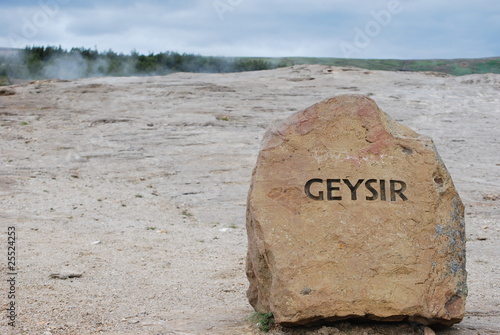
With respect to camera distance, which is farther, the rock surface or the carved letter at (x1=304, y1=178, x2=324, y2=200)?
the carved letter at (x1=304, y1=178, x2=324, y2=200)

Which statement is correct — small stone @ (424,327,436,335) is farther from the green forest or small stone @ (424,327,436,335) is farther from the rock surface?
the green forest

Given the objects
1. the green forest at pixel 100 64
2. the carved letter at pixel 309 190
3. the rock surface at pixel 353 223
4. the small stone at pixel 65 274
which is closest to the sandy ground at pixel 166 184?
the small stone at pixel 65 274

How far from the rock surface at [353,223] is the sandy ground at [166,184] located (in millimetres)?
356

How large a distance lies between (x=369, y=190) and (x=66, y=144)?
1022 centimetres

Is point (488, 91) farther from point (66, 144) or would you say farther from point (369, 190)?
point (369, 190)

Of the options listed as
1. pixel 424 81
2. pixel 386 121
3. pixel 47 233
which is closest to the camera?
pixel 386 121

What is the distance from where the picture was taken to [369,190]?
4.64m

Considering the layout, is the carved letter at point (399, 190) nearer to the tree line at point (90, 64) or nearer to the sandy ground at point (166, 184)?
the sandy ground at point (166, 184)

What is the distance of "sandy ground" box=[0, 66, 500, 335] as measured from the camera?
5.56m

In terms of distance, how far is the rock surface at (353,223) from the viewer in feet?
14.3

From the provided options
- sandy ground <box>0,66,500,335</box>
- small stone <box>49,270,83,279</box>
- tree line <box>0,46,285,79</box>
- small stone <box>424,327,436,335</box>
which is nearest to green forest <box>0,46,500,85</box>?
tree line <box>0,46,285,79</box>

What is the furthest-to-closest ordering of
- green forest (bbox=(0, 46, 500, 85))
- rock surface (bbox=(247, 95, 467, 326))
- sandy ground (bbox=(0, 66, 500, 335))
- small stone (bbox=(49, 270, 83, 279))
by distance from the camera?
green forest (bbox=(0, 46, 500, 85)) → small stone (bbox=(49, 270, 83, 279)) → sandy ground (bbox=(0, 66, 500, 335)) → rock surface (bbox=(247, 95, 467, 326))

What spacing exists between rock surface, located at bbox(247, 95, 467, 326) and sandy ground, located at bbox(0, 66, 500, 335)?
36cm

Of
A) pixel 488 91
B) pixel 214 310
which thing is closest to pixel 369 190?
pixel 214 310
